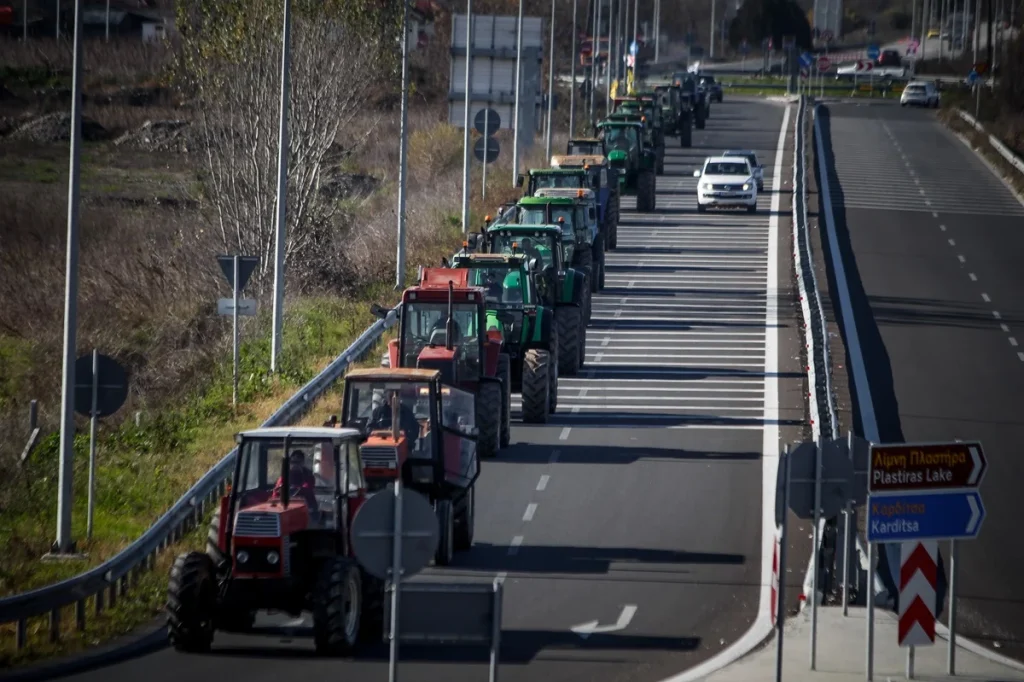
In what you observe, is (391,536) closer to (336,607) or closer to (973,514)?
(336,607)

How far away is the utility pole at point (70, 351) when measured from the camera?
17.5 metres

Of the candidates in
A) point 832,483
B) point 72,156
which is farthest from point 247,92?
point 832,483

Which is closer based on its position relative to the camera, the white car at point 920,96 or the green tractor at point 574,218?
the green tractor at point 574,218

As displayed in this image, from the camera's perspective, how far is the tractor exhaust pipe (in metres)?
21.5

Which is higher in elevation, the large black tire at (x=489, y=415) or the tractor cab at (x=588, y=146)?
the tractor cab at (x=588, y=146)

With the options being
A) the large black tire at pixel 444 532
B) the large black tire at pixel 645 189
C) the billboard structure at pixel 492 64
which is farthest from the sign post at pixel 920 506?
the billboard structure at pixel 492 64

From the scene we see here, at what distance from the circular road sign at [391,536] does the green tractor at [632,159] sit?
3794cm

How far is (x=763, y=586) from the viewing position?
1703cm

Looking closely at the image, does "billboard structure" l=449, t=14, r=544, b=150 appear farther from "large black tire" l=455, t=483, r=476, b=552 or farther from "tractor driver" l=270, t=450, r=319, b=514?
"tractor driver" l=270, t=450, r=319, b=514

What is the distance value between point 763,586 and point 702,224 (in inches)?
1258

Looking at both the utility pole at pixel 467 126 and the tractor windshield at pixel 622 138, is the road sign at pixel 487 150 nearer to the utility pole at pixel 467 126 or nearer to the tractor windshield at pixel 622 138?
the utility pole at pixel 467 126

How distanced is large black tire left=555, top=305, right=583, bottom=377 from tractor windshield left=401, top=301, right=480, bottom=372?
18.3 feet

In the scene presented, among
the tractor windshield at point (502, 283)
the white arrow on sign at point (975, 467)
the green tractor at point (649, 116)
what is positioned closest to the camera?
the white arrow on sign at point (975, 467)

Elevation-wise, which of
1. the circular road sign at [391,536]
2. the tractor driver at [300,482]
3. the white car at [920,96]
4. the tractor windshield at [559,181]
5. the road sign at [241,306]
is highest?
the white car at [920,96]
